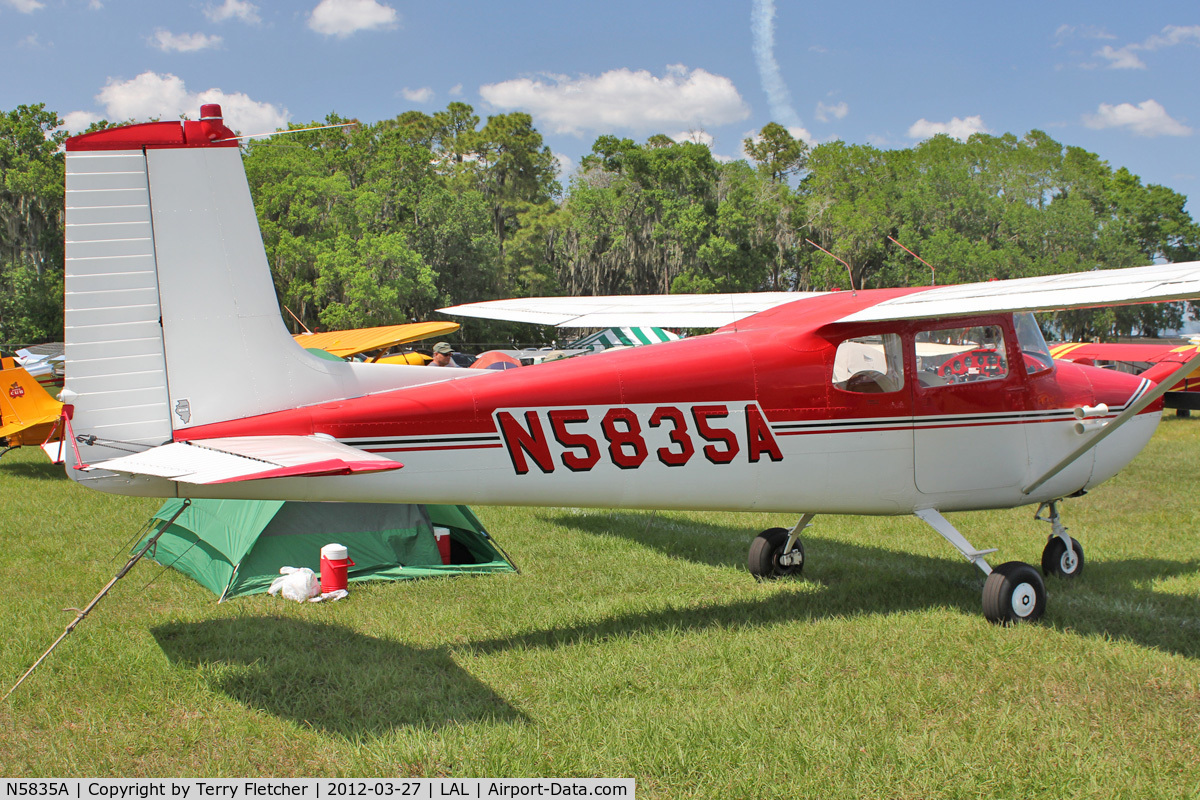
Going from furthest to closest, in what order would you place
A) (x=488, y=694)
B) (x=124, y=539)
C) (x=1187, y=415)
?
(x=1187, y=415) < (x=124, y=539) < (x=488, y=694)

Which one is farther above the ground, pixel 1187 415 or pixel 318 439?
pixel 318 439

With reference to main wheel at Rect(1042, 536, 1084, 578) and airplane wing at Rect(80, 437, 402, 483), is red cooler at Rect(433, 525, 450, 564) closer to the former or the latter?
airplane wing at Rect(80, 437, 402, 483)

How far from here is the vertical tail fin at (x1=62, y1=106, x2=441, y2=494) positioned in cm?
412

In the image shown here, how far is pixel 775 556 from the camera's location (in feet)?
23.0

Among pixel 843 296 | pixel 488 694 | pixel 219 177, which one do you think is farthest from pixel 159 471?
pixel 843 296

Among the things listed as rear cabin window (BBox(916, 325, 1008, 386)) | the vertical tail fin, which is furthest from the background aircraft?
rear cabin window (BBox(916, 325, 1008, 386))

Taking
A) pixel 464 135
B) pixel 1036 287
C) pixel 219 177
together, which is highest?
pixel 464 135

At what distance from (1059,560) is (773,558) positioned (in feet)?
7.45

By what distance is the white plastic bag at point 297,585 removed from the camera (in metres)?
6.39

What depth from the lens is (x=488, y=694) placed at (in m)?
4.60

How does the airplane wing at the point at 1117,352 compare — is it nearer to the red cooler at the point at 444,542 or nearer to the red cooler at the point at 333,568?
the red cooler at the point at 444,542

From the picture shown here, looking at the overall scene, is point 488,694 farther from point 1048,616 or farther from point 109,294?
point 1048,616

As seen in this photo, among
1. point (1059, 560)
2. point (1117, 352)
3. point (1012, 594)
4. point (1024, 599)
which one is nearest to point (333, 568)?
point (1012, 594)

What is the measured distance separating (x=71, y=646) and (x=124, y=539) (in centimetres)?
→ 358
